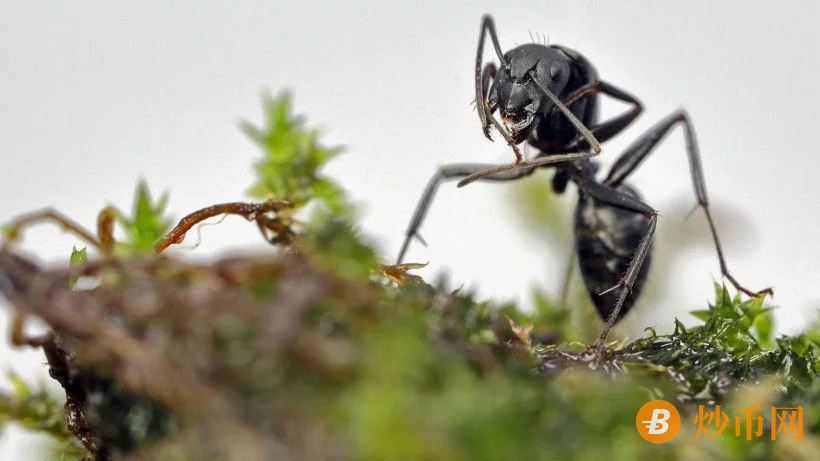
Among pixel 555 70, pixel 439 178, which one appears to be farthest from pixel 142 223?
pixel 555 70

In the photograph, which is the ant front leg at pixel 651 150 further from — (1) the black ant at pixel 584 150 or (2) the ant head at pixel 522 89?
(2) the ant head at pixel 522 89

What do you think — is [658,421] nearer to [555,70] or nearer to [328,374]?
[328,374]

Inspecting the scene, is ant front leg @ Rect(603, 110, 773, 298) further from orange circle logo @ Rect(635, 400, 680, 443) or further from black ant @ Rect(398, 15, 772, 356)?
orange circle logo @ Rect(635, 400, 680, 443)

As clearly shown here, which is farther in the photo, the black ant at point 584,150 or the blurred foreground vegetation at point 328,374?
the black ant at point 584,150

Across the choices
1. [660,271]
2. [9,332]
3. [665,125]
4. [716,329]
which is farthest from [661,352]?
[660,271]

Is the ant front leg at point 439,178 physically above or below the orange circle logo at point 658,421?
above

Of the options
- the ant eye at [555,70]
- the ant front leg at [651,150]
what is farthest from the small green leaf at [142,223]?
the ant front leg at [651,150]

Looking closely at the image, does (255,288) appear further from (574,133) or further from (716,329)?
(574,133)
